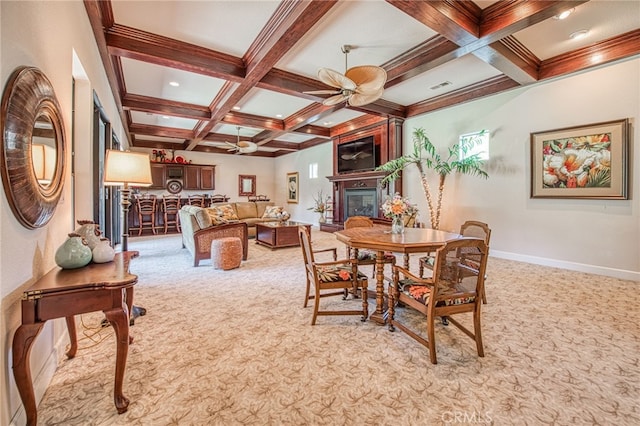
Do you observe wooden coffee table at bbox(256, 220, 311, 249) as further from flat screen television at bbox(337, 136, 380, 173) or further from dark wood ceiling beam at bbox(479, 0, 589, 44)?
dark wood ceiling beam at bbox(479, 0, 589, 44)

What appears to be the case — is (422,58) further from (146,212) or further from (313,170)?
(146,212)

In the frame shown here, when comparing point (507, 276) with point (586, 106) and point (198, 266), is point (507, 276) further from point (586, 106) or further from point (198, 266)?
point (198, 266)

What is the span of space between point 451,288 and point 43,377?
2767mm

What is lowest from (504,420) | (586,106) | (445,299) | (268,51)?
(504,420)

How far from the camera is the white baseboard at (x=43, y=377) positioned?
4.58 ft

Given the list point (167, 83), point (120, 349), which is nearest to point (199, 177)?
point (167, 83)

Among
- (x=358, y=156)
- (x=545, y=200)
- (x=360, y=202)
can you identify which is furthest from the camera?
(x=360, y=202)

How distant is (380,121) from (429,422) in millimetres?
6545

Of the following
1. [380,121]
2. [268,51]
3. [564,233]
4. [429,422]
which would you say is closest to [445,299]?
[429,422]

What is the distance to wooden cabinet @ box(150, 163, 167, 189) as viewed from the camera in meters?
9.39

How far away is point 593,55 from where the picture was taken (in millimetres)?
3959

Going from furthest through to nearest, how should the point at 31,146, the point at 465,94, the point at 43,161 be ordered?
the point at 465,94
the point at 43,161
the point at 31,146

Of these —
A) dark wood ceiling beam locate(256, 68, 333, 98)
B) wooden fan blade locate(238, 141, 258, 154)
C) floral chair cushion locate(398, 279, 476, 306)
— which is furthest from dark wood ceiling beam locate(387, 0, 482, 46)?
wooden fan blade locate(238, 141, 258, 154)

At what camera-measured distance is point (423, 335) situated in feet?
7.73
